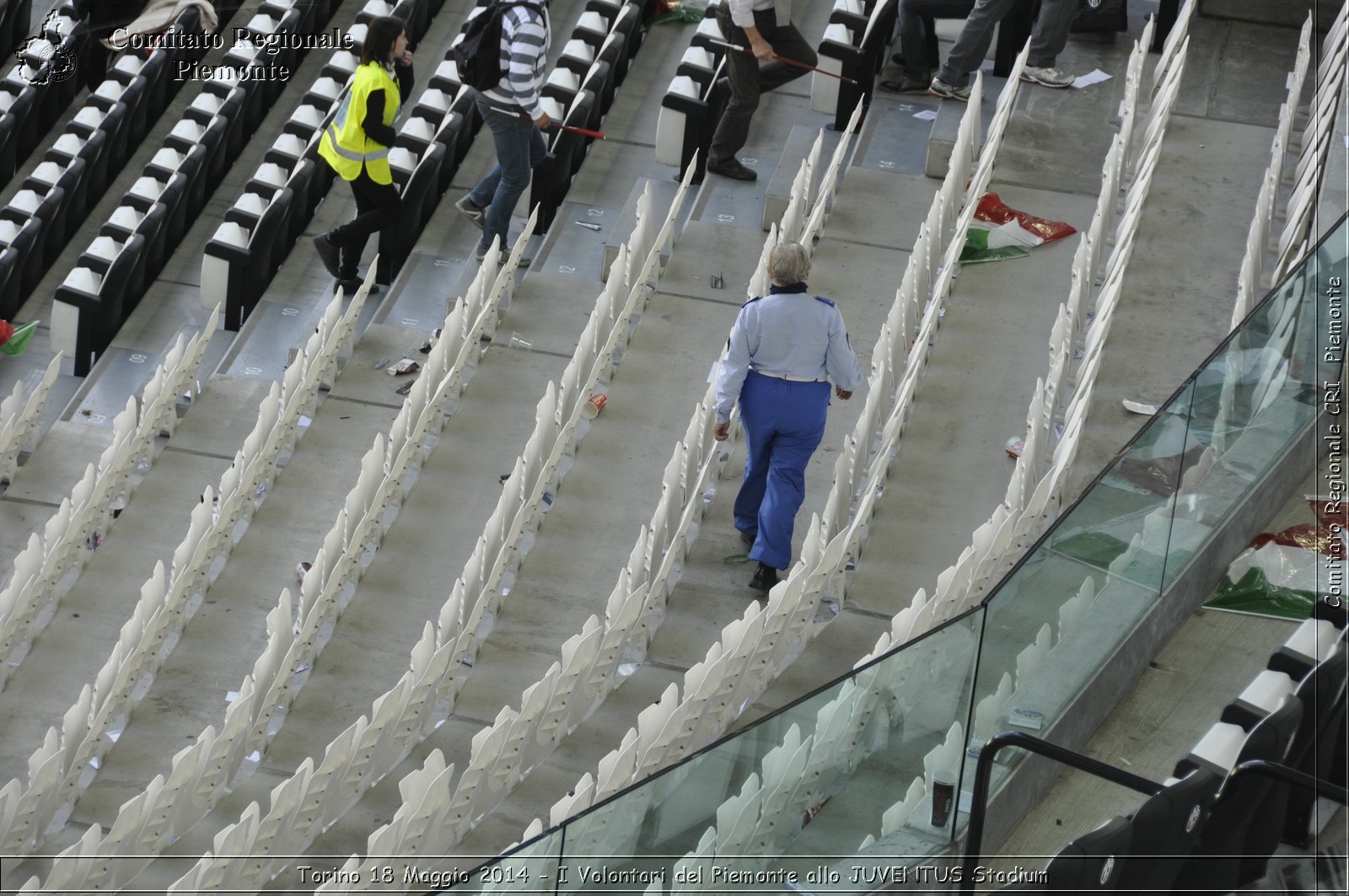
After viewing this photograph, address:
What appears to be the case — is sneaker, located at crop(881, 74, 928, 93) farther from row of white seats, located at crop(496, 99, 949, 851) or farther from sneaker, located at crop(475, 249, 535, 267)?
row of white seats, located at crop(496, 99, 949, 851)

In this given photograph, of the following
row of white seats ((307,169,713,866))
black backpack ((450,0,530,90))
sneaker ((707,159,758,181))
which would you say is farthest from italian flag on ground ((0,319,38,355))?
sneaker ((707,159,758,181))

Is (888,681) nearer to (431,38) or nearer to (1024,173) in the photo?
(1024,173)

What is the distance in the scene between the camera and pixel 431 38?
10.8 meters

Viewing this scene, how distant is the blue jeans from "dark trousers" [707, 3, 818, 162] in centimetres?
89

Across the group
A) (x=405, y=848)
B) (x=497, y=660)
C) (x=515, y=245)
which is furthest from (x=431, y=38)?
(x=405, y=848)

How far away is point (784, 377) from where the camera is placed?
612cm

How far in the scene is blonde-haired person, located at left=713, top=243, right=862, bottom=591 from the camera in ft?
19.7

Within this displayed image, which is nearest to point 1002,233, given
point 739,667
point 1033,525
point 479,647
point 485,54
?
point 485,54

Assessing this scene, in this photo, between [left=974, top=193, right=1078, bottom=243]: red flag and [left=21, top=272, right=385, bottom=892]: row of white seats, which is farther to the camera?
[left=974, top=193, right=1078, bottom=243]: red flag

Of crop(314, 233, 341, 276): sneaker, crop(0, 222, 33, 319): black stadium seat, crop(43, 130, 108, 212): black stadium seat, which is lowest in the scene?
crop(0, 222, 33, 319): black stadium seat

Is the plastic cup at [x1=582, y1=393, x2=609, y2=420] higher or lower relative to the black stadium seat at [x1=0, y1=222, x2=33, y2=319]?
higher

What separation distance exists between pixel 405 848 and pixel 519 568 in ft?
5.88

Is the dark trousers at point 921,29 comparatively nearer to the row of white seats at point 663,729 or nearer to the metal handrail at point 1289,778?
the row of white seats at point 663,729

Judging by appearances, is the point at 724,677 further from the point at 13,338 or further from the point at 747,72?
the point at 13,338
